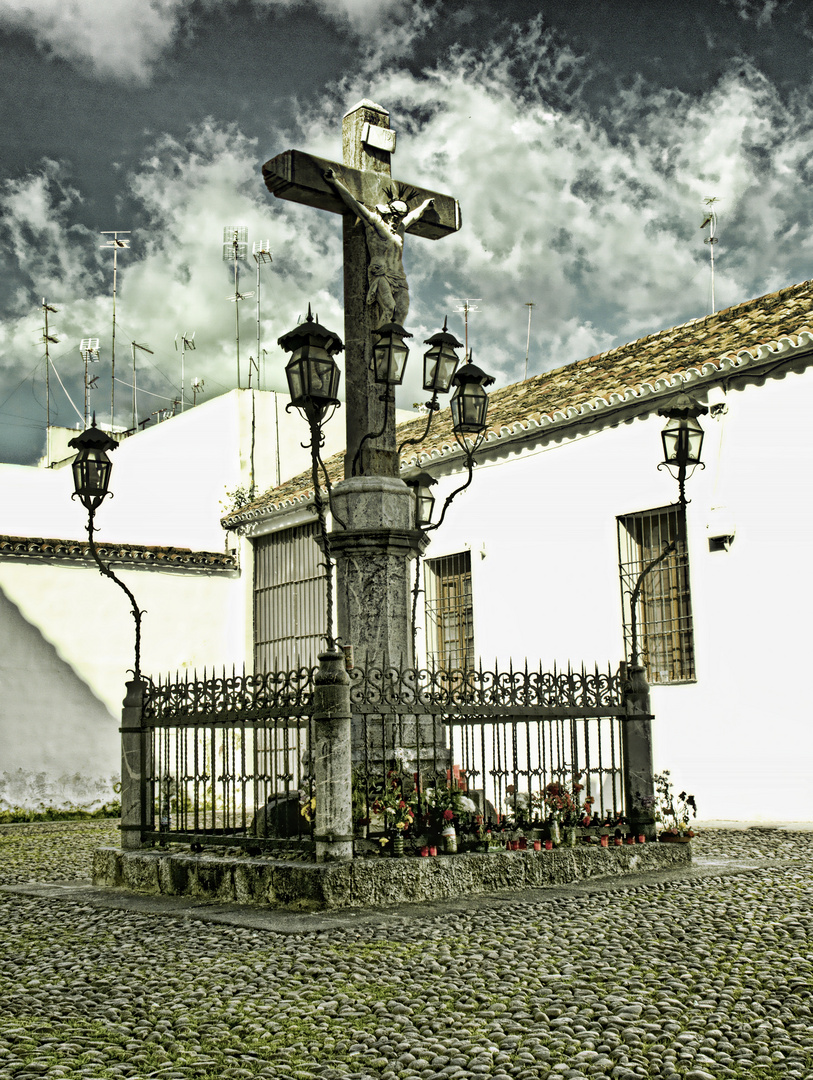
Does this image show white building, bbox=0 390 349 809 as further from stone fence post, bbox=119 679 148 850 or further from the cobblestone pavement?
the cobblestone pavement

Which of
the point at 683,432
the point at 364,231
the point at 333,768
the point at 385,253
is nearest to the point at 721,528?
the point at 683,432

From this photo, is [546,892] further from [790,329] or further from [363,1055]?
[790,329]

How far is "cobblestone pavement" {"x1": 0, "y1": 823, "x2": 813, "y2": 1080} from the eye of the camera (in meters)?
3.35

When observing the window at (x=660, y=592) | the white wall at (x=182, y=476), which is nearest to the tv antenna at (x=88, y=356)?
the white wall at (x=182, y=476)

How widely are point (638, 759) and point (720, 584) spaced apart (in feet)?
12.7

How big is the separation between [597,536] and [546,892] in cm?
669

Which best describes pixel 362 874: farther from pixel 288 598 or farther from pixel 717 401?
pixel 288 598

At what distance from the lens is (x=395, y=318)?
781 centimetres

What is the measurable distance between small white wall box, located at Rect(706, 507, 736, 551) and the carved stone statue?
4.67m

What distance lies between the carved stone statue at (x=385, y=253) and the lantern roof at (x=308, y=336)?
47cm

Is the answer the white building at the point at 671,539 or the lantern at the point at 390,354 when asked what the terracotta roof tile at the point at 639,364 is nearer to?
the white building at the point at 671,539

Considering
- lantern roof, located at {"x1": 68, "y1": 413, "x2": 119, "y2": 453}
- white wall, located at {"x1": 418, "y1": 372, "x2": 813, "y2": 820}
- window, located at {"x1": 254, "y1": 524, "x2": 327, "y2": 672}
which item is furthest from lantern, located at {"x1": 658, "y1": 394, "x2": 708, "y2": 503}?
window, located at {"x1": 254, "y1": 524, "x2": 327, "y2": 672}

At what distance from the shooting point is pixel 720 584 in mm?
11242

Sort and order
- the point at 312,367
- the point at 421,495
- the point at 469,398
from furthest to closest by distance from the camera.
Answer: the point at 421,495, the point at 469,398, the point at 312,367
